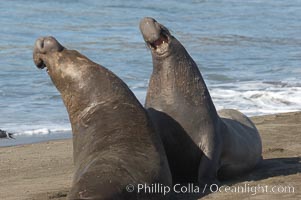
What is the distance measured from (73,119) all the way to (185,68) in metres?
1.04

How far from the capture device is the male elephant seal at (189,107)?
6.57 metres

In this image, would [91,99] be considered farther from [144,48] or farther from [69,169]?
[144,48]

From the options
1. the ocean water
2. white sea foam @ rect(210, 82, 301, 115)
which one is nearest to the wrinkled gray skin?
the ocean water

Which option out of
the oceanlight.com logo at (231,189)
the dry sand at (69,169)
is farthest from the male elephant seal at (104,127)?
the dry sand at (69,169)

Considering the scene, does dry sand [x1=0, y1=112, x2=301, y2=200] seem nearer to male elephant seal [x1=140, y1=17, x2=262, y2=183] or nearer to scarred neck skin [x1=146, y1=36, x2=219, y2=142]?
male elephant seal [x1=140, y1=17, x2=262, y2=183]

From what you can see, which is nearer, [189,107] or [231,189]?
[231,189]

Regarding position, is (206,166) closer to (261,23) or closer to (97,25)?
(97,25)

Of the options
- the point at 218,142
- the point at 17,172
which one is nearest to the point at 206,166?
the point at 218,142

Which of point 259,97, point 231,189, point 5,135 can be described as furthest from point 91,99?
point 259,97

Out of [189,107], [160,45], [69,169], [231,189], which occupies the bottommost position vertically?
[69,169]

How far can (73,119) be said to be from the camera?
20.4ft

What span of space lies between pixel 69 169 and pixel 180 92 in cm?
159

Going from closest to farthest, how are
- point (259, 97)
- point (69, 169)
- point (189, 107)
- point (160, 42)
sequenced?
point (189, 107) < point (160, 42) < point (69, 169) < point (259, 97)

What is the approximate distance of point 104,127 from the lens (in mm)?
6008
